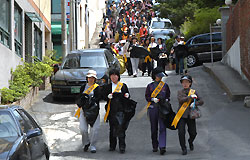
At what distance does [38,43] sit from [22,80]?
7.60m

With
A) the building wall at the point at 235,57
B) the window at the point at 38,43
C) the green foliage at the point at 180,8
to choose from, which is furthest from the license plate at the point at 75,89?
the green foliage at the point at 180,8

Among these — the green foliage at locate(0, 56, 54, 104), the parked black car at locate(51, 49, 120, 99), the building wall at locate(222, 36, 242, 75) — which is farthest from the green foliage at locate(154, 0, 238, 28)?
the green foliage at locate(0, 56, 54, 104)

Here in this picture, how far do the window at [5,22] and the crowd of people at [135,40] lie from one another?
5543mm

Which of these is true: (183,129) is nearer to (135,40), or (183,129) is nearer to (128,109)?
(128,109)

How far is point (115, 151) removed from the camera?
10.8 meters

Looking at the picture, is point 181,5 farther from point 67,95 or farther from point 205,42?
point 67,95

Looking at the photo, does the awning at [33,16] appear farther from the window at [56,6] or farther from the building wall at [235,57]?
the window at [56,6]

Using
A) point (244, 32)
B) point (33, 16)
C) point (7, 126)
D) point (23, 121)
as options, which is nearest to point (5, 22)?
point (33, 16)

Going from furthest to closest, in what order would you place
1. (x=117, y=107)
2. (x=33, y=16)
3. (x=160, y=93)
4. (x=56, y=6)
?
(x=56, y=6)
(x=33, y=16)
(x=117, y=107)
(x=160, y=93)

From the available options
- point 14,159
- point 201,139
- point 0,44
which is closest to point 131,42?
point 0,44

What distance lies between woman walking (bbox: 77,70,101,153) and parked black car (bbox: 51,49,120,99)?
4982 mm

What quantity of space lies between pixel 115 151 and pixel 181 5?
26296 mm

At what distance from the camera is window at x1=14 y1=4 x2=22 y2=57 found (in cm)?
1805

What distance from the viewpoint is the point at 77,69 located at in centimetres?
1688
